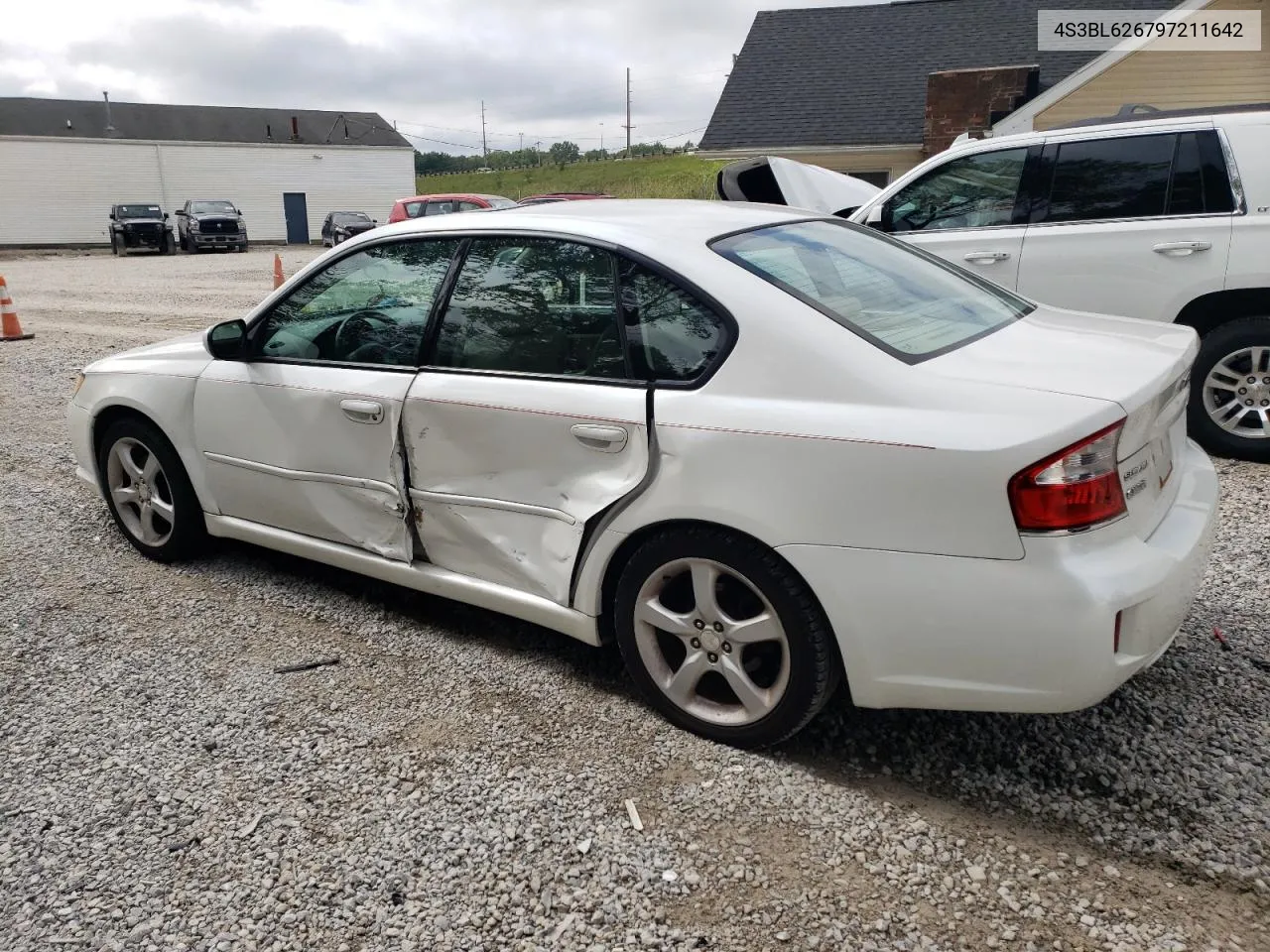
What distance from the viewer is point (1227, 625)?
3.54 metres

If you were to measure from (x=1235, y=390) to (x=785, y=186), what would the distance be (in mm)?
4631

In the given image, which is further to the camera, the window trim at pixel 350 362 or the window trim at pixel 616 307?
the window trim at pixel 350 362

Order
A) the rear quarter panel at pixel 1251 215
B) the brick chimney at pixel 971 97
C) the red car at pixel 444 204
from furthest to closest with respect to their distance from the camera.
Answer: the red car at pixel 444 204
the brick chimney at pixel 971 97
the rear quarter panel at pixel 1251 215

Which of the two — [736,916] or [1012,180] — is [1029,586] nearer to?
[736,916]

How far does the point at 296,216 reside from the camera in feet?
156

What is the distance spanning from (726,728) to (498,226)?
6.05 ft

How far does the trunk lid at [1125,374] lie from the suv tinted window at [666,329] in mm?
613

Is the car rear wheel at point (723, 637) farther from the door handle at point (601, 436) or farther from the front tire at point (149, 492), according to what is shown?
the front tire at point (149, 492)

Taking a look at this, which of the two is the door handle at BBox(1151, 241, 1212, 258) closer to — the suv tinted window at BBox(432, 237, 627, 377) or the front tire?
the suv tinted window at BBox(432, 237, 627, 377)

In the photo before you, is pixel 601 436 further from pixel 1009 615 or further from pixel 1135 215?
pixel 1135 215

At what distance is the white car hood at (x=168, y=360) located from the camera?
13.4 ft

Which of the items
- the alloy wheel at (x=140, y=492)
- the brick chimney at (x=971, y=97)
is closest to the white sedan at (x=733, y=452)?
the alloy wheel at (x=140, y=492)

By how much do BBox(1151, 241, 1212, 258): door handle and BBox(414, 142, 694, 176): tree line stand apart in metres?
57.3

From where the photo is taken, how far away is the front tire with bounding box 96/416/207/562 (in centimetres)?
424
